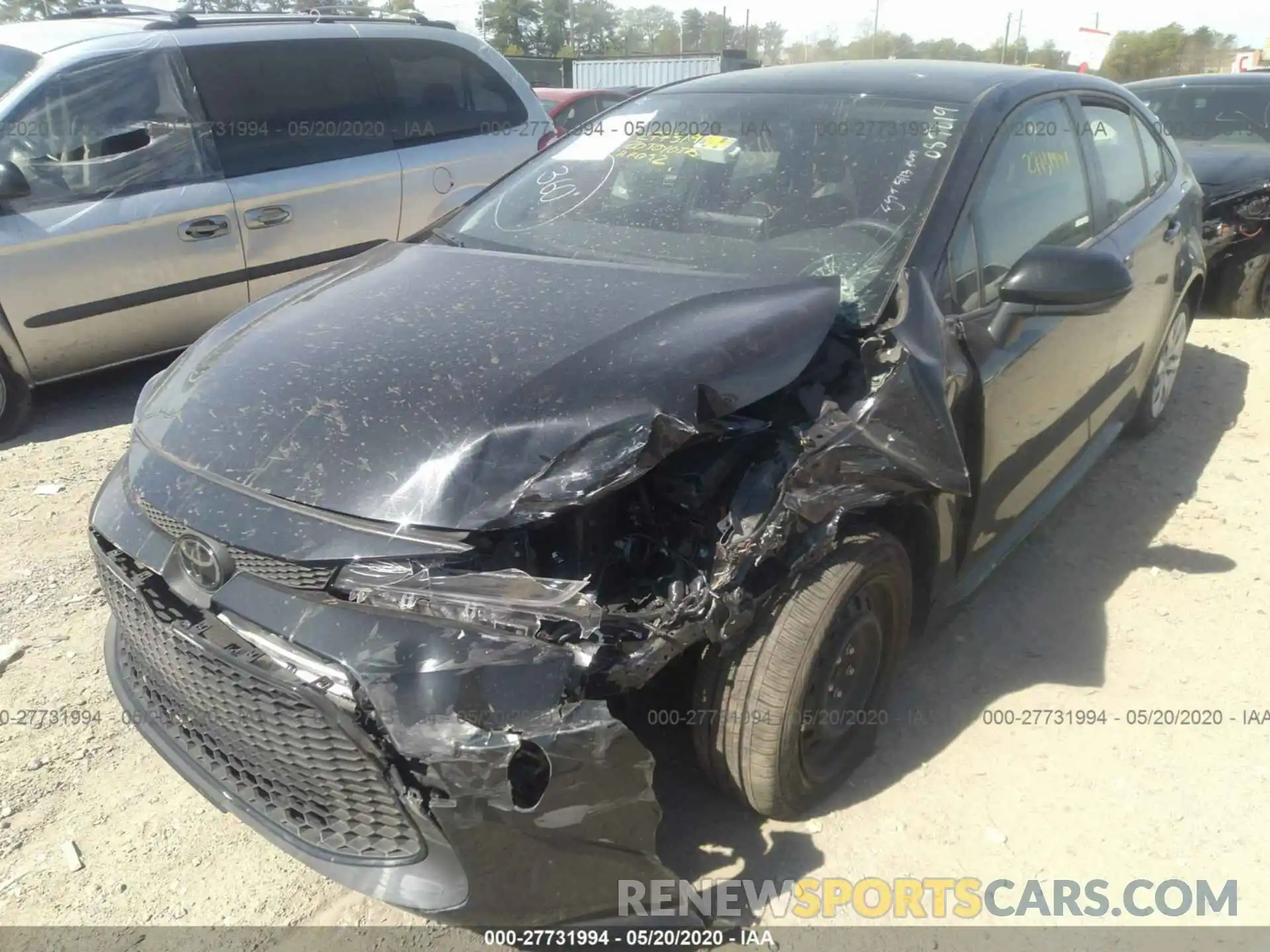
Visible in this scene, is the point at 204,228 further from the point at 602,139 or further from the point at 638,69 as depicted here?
the point at 638,69

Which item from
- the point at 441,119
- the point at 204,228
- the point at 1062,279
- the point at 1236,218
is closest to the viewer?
the point at 1062,279

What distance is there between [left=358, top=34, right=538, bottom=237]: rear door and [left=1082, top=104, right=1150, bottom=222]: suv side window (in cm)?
326

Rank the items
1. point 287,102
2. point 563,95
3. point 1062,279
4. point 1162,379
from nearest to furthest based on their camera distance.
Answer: point 1062,279
point 1162,379
point 287,102
point 563,95

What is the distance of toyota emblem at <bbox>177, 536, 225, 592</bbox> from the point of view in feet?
6.16

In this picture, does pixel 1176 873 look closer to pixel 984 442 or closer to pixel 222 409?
pixel 984 442

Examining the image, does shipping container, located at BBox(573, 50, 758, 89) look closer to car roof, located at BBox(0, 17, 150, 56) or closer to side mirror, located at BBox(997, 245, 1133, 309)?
car roof, located at BBox(0, 17, 150, 56)

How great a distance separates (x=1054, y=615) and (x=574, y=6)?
39.0 metres

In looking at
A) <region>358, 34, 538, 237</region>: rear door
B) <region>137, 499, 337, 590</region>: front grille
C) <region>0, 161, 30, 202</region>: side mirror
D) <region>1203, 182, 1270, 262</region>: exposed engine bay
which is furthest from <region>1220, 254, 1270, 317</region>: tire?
<region>0, 161, 30, 202</region>: side mirror

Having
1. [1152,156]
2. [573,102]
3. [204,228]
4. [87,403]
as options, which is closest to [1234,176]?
[1152,156]

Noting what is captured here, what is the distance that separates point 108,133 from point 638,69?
22.0m

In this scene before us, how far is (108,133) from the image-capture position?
4574 mm

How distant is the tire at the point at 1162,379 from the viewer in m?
4.29

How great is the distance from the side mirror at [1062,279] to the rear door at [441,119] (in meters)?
3.66

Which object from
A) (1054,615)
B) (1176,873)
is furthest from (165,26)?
(1176,873)
